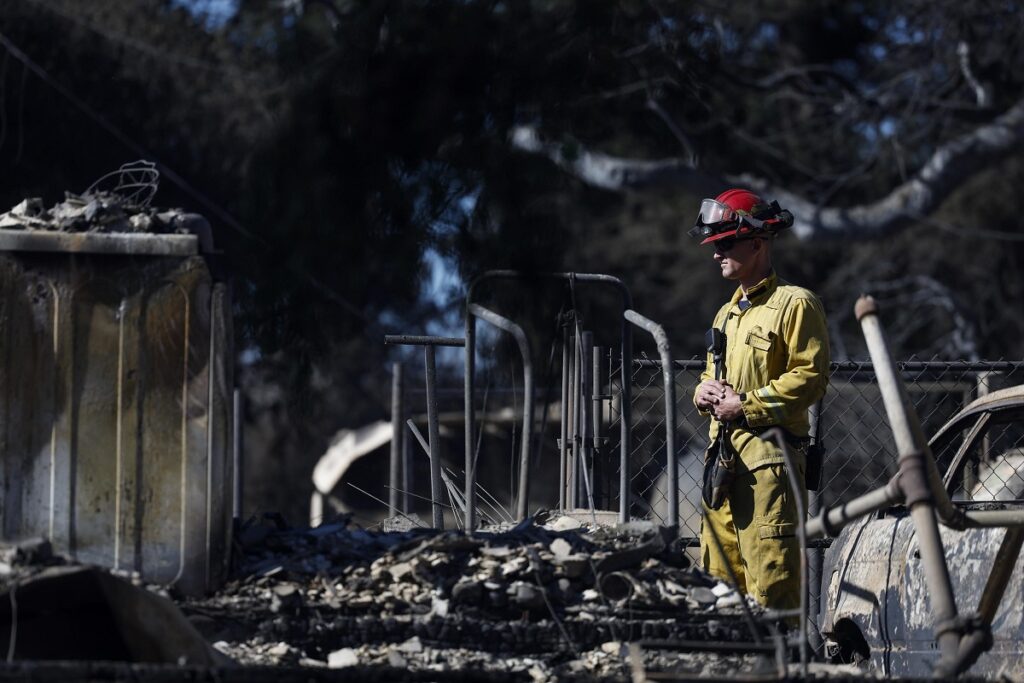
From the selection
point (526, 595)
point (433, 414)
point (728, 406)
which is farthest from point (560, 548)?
point (433, 414)

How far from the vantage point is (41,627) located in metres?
4.13

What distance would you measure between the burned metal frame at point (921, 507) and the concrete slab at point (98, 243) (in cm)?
197

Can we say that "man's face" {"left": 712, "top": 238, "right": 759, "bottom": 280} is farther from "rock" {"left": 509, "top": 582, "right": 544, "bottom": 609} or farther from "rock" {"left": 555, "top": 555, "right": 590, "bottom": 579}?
"rock" {"left": 509, "top": 582, "right": 544, "bottom": 609}

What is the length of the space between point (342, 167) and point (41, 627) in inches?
279

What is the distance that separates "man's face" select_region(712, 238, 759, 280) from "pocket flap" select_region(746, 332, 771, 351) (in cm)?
28

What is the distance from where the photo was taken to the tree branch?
15.5m

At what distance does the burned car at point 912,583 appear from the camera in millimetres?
5035

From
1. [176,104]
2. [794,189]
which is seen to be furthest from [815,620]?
[794,189]

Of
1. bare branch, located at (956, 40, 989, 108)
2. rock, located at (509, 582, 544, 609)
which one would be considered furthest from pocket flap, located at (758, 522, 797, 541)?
bare branch, located at (956, 40, 989, 108)

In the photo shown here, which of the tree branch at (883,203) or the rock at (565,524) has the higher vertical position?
the tree branch at (883,203)

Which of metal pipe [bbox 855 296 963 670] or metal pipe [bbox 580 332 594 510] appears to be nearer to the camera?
metal pipe [bbox 855 296 963 670]

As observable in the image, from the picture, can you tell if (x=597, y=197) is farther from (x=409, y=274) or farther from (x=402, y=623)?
(x=402, y=623)

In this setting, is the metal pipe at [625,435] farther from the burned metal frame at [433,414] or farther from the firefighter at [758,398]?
the burned metal frame at [433,414]

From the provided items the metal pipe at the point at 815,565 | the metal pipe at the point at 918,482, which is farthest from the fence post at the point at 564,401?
the metal pipe at the point at 918,482
